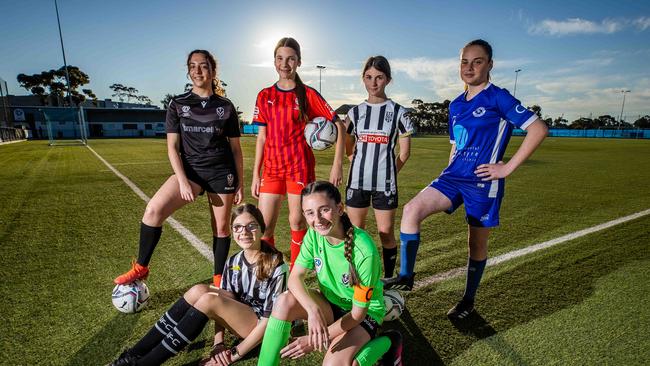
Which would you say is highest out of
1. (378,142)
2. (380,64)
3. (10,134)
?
(380,64)

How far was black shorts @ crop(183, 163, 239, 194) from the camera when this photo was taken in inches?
124

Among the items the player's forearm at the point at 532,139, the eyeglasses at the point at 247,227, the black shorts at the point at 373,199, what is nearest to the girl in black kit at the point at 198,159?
the eyeglasses at the point at 247,227

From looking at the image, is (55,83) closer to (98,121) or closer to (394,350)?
(98,121)

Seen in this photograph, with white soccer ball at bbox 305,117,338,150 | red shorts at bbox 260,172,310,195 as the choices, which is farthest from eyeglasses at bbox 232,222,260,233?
white soccer ball at bbox 305,117,338,150

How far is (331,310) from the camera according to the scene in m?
2.25

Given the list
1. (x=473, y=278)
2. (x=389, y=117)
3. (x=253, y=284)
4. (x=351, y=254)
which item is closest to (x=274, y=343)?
(x=253, y=284)

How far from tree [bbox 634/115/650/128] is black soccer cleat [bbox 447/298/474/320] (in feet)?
403

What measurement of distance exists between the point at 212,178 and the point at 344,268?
63.6 inches

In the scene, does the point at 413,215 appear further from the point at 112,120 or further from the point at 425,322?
the point at 112,120

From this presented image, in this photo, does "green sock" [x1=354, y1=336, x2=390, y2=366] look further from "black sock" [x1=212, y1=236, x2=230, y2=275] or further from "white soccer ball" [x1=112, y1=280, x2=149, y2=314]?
"white soccer ball" [x1=112, y1=280, x2=149, y2=314]

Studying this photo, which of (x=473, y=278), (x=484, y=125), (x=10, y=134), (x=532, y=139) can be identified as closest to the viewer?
(x=532, y=139)

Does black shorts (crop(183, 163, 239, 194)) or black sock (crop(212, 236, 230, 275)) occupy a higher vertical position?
black shorts (crop(183, 163, 239, 194))

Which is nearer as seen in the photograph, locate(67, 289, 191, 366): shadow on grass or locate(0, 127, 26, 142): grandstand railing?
locate(67, 289, 191, 366): shadow on grass

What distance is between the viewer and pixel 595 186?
9.38 meters
